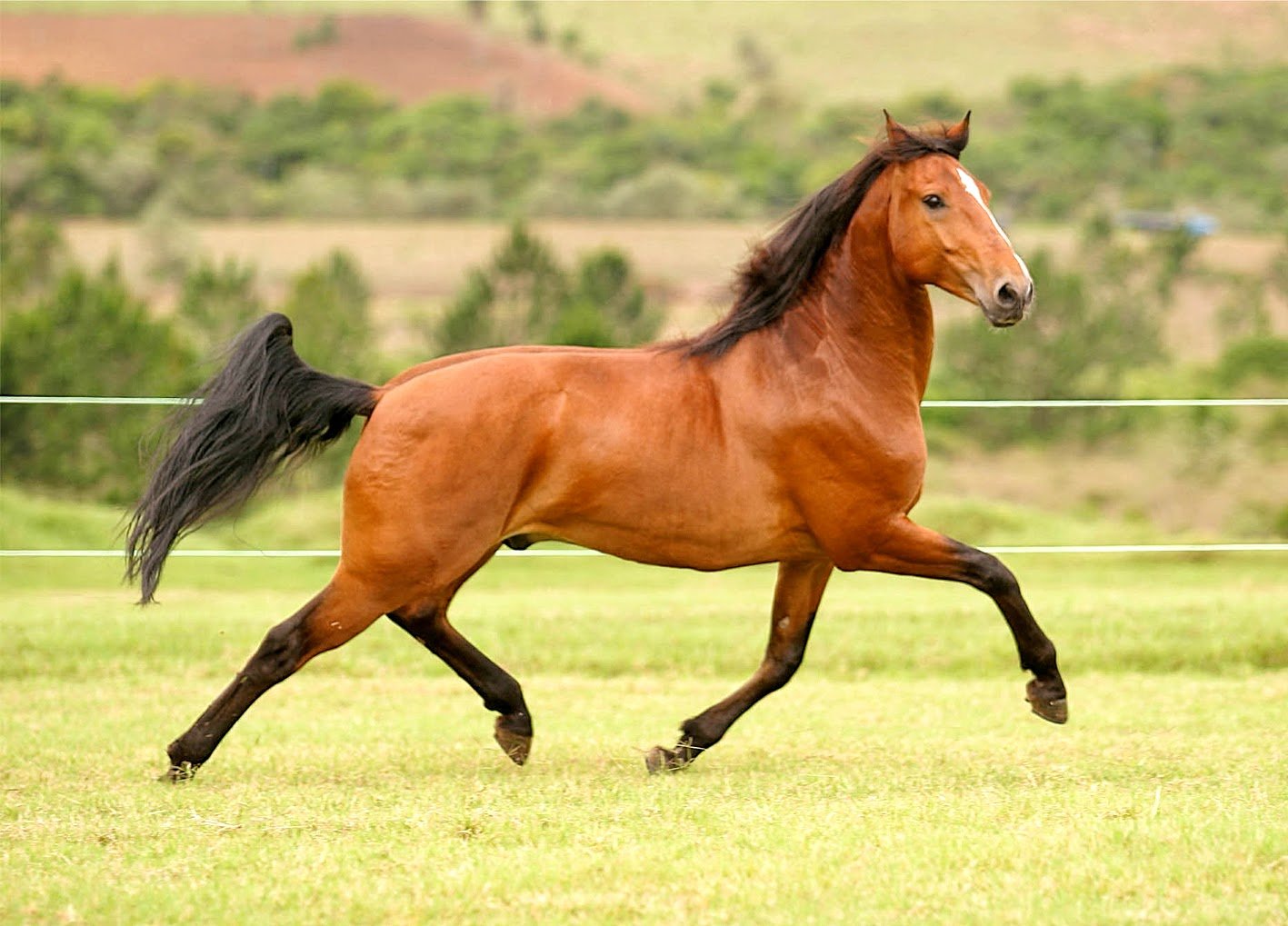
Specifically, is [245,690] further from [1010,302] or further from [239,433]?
[1010,302]

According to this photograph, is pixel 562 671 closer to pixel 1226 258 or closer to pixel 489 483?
pixel 489 483

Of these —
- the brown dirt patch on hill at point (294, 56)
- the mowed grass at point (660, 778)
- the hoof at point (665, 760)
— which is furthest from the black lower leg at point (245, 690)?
the brown dirt patch on hill at point (294, 56)

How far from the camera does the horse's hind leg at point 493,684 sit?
627 cm

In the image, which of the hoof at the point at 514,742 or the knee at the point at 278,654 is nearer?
the knee at the point at 278,654

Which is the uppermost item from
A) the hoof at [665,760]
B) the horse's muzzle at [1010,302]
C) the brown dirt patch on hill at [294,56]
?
the horse's muzzle at [1010,302]

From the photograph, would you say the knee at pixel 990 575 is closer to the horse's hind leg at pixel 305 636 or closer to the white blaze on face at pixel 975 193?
the white blaze on face at pixel 975 193

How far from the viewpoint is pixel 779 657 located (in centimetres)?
624

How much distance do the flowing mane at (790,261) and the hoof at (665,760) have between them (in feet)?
4.68

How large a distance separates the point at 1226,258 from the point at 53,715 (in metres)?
38.2

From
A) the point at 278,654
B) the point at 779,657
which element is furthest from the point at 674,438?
the point at 278,654

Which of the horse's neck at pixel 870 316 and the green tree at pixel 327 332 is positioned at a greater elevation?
the horse's neck at pixel 870 316

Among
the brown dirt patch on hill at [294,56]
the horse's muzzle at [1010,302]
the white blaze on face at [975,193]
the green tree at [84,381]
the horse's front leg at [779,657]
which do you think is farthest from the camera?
the brown dirt patch on hill at [294,56]

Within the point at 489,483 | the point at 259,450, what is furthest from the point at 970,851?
the point at 259,450

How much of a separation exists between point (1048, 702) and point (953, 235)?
1.62 m
